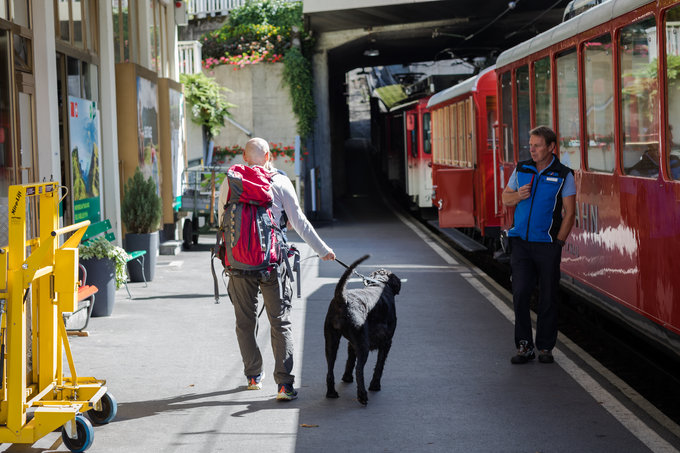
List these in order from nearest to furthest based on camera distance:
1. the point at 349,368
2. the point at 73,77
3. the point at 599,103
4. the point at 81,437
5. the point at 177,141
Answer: the point at 81,437, the point at 349,368, the point at 599,103, the point at 73,77, the point at 177,141

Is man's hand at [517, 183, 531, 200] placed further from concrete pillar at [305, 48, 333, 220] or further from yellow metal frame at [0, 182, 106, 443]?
concrete pillar at [305, 48, 333, 220]

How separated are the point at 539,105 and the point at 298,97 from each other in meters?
13.8

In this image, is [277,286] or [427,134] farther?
[427,134]

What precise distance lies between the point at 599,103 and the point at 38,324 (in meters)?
4.74

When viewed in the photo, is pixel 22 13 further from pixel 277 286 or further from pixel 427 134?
pixel 427 134

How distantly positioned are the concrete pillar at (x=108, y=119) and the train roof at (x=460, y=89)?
5577mm

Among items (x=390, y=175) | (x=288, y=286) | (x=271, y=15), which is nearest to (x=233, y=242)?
(x=288, y=286)

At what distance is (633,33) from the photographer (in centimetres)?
727

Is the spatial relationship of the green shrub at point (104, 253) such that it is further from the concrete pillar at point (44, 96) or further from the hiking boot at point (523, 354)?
the hiking boot at point (523, 354)

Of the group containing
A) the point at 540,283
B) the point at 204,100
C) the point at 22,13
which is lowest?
the point at 540,283

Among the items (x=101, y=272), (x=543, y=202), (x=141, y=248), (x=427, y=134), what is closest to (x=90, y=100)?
(x=141, y=248)

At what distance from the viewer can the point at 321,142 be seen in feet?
81.3

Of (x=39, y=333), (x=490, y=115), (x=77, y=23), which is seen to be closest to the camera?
(x=39, y=333)

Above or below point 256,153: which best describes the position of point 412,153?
above
